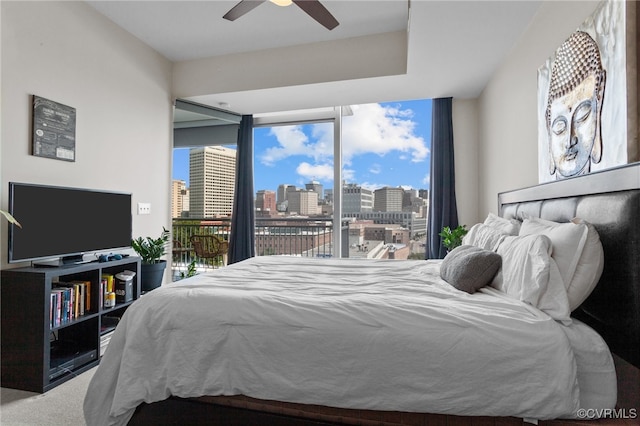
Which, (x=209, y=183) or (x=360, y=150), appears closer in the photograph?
(x=360, y=150)

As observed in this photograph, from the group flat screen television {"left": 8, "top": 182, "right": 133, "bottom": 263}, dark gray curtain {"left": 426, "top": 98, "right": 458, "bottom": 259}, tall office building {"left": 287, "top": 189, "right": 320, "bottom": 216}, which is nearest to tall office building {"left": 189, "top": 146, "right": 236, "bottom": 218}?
tall office building {"left": 287, "top": 189, "right": 320, "bottom": 216}

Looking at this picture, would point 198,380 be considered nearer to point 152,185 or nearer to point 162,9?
point 152,185

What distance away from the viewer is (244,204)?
4.71m

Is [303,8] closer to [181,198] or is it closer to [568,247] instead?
[568,247]

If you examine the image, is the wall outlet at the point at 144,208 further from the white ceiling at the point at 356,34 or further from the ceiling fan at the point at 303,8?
the ceiling fan at the point at 303,8

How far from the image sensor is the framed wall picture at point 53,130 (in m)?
2.51

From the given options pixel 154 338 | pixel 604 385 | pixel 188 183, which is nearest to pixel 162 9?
pixel 188 183

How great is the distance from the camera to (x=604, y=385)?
3.66 feet

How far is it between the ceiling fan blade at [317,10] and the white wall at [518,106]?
58.1 inches

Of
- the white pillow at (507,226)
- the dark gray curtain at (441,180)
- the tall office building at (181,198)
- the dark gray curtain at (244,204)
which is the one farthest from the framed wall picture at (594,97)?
the tall office building at (181,198)

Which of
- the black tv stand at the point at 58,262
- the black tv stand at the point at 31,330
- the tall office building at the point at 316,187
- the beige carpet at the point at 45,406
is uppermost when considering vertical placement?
the tall office building at the point at 316,187

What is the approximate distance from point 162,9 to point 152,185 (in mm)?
1799

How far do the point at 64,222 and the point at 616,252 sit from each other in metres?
3.26

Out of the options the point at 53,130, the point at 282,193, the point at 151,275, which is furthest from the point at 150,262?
the point at 282,193
